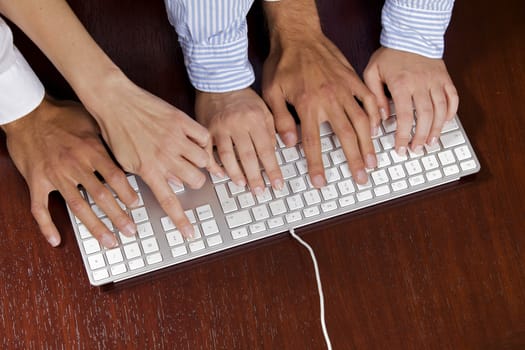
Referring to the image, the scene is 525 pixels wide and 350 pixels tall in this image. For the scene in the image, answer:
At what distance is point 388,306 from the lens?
82 centimetres

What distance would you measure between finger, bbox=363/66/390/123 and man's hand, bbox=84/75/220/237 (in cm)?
23

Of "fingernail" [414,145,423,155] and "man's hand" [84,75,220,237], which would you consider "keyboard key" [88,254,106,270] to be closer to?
"man's hand" [84,75,220,237]

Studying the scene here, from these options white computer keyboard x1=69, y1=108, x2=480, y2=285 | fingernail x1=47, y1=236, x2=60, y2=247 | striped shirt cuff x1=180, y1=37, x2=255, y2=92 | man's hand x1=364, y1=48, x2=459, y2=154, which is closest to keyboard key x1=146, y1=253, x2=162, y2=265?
white computer keyboard x1=69, y1=108, x2=480, y2=285

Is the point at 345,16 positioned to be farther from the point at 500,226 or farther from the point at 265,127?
the point at 500,226

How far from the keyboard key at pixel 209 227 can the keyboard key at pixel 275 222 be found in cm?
6

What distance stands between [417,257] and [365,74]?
0.25 m

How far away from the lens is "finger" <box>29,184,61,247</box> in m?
0.82

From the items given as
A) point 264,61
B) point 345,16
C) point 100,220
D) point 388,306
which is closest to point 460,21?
point 345,16

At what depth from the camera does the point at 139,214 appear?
814 mm

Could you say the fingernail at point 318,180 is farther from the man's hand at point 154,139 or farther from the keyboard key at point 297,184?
the man's hand at point 154,139

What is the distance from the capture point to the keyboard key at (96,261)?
0.79 meters

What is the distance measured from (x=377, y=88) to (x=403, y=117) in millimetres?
55

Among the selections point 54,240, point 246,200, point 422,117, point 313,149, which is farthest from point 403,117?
point 54,240

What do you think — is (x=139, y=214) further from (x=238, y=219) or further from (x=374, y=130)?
(x=374, y=130)
